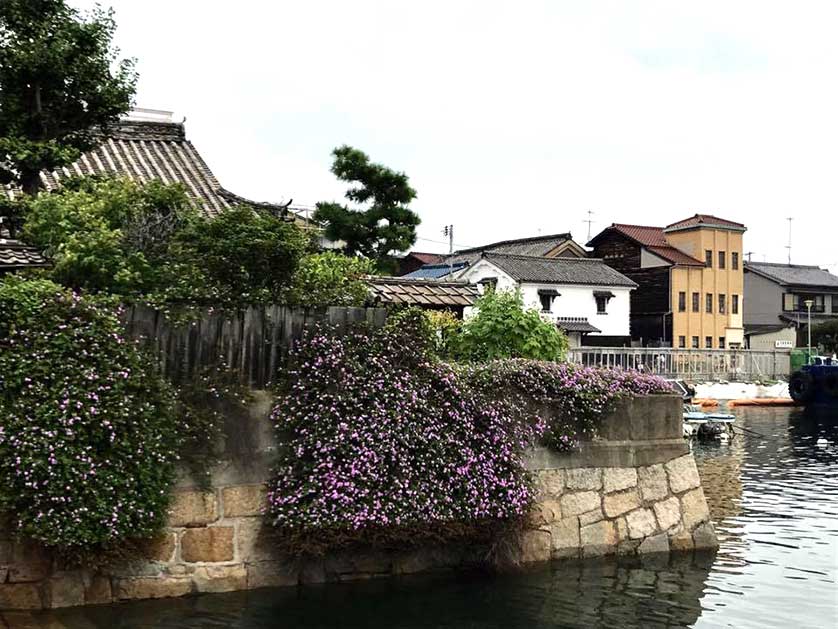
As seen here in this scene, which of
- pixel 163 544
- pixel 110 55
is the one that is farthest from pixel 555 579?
pixel 110 55

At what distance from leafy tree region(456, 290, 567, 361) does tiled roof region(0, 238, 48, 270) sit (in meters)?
7.02

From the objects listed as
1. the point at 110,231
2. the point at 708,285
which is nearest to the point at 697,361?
the point at 708,285

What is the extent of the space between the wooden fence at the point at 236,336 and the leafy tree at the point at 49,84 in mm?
5870

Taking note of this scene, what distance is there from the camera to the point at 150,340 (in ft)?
32.4

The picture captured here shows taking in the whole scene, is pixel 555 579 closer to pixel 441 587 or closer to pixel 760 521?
pixel 441 587

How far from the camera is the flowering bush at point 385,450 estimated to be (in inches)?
395

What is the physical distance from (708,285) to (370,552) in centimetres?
6142

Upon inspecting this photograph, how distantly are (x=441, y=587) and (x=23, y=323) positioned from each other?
18.2 ft

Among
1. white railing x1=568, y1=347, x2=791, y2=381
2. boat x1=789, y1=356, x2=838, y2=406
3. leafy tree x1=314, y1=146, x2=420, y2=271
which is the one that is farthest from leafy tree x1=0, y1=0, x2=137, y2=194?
boat x1=789, y1=356, x2=838, y2=406

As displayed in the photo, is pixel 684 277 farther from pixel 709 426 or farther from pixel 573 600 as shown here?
pixel 573 600

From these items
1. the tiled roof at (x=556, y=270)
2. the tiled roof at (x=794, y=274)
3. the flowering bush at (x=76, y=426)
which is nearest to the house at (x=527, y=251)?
the tiled roof at (x=556, y=270)

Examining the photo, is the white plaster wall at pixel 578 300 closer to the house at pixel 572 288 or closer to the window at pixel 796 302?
the house at pixel 572 288

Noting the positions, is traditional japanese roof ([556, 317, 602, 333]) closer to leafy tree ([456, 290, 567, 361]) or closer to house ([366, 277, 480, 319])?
house ([366, 277, 480, 319])

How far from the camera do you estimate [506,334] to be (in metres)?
15.3
